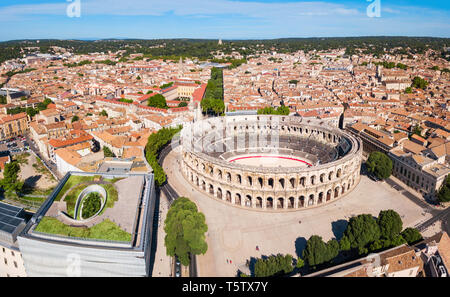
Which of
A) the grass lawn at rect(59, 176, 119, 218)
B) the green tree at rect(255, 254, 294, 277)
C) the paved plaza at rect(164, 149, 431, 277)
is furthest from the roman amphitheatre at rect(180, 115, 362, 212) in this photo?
the grass lawn at rect(59, 176, 119, 218)

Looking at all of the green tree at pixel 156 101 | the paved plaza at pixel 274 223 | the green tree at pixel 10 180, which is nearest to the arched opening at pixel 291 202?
the paved plaza at pixel 274 223

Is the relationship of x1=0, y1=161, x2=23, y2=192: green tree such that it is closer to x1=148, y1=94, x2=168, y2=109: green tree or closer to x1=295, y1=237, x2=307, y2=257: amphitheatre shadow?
x1=295, y1=237, x2=307, y2=257: amphitheatre shadow

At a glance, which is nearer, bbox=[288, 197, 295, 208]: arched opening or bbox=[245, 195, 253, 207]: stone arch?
bbox=[288, 197, 295, 208]: arched opening

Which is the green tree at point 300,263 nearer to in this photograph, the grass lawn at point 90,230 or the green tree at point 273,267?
the green tree at point 273,267

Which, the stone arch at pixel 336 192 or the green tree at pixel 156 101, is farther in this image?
the green tree at pixel 156 101

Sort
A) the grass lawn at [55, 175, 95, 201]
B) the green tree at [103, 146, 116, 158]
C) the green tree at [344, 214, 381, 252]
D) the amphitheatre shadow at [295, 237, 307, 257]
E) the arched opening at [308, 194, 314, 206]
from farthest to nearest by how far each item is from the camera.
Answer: the green tree at [103, 146, 116, 158] → the arched opening at [308, 194, 314, 206] → the grass lawn at [55, 175, 95, 201] → the amphitheatre shadow at [295, 237, 307, 257] → the green tree at [344, 214, 381, 252]

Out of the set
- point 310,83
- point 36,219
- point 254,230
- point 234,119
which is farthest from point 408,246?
point 310,83
